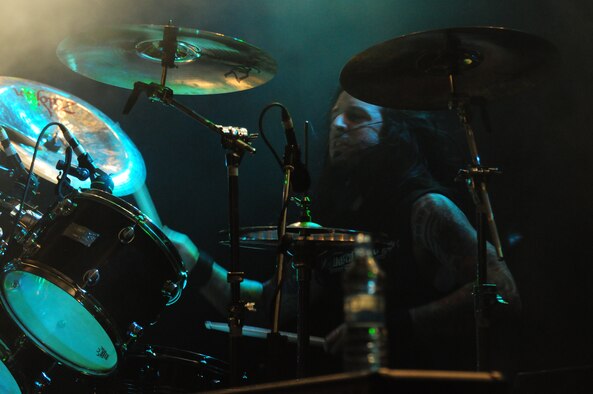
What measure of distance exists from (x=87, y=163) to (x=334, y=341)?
130 centimetres

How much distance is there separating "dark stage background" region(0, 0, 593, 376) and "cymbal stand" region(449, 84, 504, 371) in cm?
39

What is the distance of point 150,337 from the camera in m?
3.34

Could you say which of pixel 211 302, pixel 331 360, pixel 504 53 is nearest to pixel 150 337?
pixel 211 302

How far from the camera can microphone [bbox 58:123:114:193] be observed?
2.56m

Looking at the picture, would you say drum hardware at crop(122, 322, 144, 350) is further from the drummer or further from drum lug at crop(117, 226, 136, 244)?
the drummer

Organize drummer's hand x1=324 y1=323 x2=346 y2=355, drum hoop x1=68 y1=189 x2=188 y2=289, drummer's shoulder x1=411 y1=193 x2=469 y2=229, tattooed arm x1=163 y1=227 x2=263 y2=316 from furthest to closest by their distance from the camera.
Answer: tattooed arm x1=163 y1=227 x2=263 y2=316
drummer's hand x1=324 y1=323 x2=346 y2=355
drummer's shoulder x1=411 y1=193 x2=469 y2=229
drum hoop x1=68 y1=189 x2=188 y2=289

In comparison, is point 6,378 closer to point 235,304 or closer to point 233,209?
point 235,304

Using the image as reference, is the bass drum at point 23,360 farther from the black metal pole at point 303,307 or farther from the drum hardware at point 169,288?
the black metal pole at point 303,307

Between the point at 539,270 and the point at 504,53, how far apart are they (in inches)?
35.3

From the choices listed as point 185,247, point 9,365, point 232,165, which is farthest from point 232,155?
point 9,365

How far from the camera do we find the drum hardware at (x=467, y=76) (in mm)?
2262

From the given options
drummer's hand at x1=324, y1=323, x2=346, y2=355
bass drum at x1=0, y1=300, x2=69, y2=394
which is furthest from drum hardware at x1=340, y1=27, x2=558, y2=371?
bass drum at x1=0, y1=300, x2=69, y2=394

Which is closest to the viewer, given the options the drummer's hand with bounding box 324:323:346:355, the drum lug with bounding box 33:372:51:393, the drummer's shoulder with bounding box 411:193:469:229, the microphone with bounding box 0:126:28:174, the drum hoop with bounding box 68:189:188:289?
the drum hoop with bounding box 68:189:188:289

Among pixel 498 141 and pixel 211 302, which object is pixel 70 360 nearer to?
pixel 211 302
